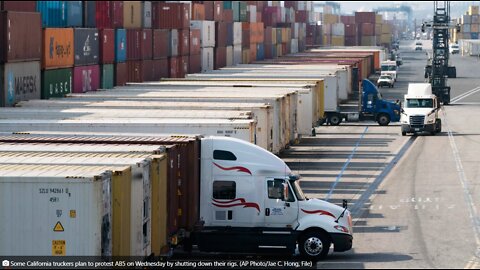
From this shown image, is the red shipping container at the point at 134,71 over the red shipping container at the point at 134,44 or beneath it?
beneath

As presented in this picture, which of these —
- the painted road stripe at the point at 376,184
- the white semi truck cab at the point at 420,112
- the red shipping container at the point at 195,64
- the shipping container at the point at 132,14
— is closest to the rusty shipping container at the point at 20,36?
the painted road stripe at the point at 376,184

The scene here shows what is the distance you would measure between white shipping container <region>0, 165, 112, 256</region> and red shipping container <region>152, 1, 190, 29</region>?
63.1 metres

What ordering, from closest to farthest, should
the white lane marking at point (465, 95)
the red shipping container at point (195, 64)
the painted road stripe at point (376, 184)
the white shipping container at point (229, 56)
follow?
the painted road stripe at point (376, 184)
the red shipping container at point (195, 64)
the white lane marking at point (465, 95)
the white shipping container at point (229, 56)

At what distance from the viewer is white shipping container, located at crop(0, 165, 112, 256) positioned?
2294 centimetres

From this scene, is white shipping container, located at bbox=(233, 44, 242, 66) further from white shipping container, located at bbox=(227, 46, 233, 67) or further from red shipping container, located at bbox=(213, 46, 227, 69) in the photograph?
red shipping container, located at bbox=(213, 46, 227, 69)

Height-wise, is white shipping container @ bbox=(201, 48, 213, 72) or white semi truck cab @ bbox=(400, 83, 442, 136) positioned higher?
white shipping container @ bbox=(201, 48, 213, 72)

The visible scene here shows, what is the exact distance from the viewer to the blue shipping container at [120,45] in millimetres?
68250

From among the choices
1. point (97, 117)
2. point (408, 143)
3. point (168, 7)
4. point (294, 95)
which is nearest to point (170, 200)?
point (97, 117)

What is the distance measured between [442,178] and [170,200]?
80.1 ft

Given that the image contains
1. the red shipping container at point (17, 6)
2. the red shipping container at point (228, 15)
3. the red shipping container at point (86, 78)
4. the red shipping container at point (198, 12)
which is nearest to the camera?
the red shipping container at point (17, 6)

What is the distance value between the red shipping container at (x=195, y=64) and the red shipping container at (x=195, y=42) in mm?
398

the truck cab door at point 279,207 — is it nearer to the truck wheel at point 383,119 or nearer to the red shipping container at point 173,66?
the truck wheel at point 383,119

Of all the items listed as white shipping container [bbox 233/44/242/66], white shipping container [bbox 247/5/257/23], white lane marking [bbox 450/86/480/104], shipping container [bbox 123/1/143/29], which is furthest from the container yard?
white shipping container [bbox 247/5/257/23]

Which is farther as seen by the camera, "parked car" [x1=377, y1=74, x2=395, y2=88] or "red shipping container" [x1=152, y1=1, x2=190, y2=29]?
"parked car" [x1=377, y1=74, x2=395, y2=88]
